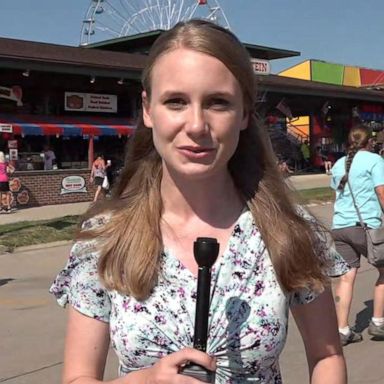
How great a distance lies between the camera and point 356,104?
34.6 meters

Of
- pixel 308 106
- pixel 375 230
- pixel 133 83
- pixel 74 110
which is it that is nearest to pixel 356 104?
pixel 308 106

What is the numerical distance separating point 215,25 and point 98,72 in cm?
1949

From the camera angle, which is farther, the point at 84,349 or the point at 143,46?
→ the point at 143,46

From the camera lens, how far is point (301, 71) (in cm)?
4991

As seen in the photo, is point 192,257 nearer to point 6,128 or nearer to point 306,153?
point 6,128

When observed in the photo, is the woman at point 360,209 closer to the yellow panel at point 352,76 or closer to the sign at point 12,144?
the sign at point 12,144

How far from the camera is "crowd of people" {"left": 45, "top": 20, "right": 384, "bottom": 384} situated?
1682 millimetres

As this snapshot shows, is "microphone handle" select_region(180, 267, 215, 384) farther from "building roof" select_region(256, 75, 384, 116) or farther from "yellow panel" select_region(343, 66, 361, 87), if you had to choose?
"yellow panel" select_region(343, 66, 361, 87)

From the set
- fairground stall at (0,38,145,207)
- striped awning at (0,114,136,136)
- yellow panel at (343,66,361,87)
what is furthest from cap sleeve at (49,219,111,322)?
yellow panel at (343,66,361,87)

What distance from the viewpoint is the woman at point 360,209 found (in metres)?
5.78

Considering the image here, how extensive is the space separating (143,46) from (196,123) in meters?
35.2

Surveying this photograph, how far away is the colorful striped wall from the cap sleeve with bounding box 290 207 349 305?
156 feet

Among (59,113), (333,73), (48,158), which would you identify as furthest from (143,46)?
(333,73)

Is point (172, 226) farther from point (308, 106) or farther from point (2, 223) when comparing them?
point (308, 106)
